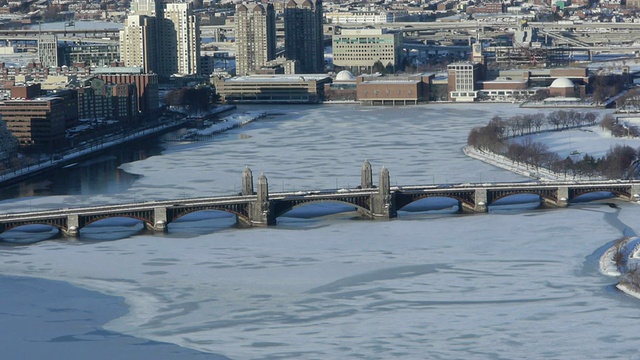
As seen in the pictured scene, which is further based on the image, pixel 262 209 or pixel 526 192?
pixel 526 192

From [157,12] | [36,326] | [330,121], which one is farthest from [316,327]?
[157,12]

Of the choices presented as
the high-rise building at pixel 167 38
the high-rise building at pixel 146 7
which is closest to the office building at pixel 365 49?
the high-rise building at pixel 167 38

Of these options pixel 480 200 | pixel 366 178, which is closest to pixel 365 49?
pixel 366 178

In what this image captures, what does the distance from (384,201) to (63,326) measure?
707cm

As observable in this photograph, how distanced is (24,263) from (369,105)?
2353 cm

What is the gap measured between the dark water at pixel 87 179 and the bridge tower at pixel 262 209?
157 inches

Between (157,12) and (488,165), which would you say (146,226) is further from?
(157,12)

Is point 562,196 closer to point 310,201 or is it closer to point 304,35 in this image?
point 310,201

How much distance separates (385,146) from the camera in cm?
3136

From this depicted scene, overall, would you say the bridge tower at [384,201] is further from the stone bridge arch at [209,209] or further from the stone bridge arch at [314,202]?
the stone bridge arch at [209,209]

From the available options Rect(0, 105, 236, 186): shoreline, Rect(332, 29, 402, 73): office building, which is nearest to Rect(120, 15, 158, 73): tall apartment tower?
Rect(332, 29, 402, 73): office building

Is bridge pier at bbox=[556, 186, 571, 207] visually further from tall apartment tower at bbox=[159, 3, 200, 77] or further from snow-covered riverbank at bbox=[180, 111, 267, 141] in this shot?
tall apartment tower at bbox=[159, 3, 200, 77]

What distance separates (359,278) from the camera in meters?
19.0

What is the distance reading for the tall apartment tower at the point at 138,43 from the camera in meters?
47.2
